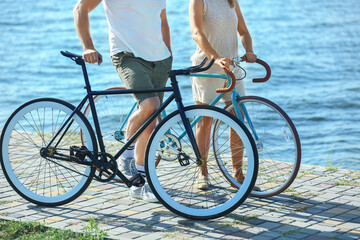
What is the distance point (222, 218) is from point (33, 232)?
4.02 ft

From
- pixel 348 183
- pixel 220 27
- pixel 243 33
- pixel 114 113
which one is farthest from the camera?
pixel 114 113

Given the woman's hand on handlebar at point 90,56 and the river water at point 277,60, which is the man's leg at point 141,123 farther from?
the river water at point 277,60

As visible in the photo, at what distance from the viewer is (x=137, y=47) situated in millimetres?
4625

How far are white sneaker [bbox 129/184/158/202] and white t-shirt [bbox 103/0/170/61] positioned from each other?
0.95 meters

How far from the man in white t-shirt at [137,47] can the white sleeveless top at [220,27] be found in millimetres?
370

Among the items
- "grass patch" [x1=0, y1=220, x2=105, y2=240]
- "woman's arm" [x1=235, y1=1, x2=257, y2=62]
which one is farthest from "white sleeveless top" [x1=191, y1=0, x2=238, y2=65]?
"grass patch" [x1=0, y1=220, x2=105, y2=240]

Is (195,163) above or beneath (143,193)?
above

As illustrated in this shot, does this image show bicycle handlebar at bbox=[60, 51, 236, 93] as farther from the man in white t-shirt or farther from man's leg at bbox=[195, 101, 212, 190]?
man's leg at bbox=[195, 101, 212, 190]

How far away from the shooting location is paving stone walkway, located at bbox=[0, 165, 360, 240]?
4.10 metres

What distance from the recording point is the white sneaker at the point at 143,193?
4781mm

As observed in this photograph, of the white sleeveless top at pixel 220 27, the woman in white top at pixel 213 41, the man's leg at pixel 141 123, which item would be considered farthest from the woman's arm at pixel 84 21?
the white sleeveless top at pixel 220 27

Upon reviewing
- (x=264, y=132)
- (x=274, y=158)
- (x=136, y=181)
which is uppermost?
(x=264, y=132)

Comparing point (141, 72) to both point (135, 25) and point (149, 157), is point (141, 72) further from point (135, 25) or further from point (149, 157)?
point (149, 157)

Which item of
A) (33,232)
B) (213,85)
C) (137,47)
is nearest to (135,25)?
(137,47)
